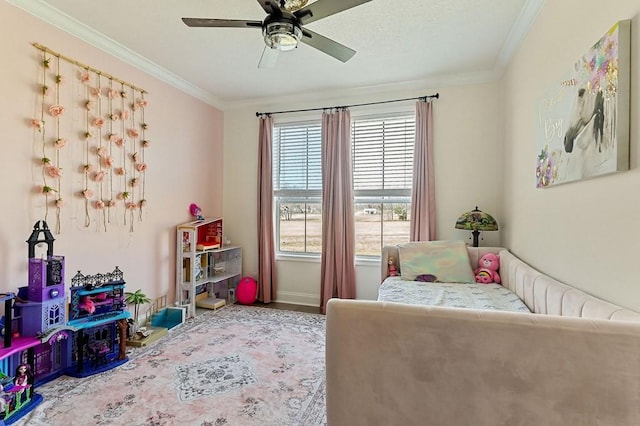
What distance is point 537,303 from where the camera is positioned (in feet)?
6.23

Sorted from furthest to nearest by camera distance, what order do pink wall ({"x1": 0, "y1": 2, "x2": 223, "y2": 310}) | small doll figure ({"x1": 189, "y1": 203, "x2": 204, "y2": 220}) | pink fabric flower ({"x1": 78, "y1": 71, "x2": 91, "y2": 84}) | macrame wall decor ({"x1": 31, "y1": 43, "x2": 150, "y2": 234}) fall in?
small doll figure ({"x1": 189, "y1": 203, "x2": 204, "y2": 220})
pink fabric flower ({"x1": 78, "y1": 71, "x2": 91, "y2": 84})
macrame wall decor ({"x1": 31, "y1": 43, "x2": 150, "y2": 234})
pink wall ({"x1": 0, "y1": 2, "x2": 223, "y2": 310})

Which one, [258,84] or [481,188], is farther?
[258,84]

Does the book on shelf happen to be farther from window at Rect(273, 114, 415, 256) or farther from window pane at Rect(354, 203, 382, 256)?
window pane at Rect(354, 203, 382, 256)

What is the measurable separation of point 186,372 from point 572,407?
2261 mm

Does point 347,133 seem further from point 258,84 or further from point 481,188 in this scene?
point 481,188

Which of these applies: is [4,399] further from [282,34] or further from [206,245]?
[282,34]

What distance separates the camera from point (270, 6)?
1701 mm

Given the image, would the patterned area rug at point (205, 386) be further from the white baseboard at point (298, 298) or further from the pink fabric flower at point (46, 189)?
the pink fabric flower at point (46, 189)

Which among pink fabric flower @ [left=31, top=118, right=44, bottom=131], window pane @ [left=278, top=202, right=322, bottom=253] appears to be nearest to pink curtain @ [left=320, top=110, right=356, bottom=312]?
window pane @ [left=278, top=202, right=322, bottom=253]

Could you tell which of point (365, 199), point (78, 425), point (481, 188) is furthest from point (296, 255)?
point (78, 425)

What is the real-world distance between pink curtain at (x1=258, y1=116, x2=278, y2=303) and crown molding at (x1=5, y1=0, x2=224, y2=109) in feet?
3.20

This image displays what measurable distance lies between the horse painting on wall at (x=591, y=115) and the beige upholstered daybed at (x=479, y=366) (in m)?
0.63

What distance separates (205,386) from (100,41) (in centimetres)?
289

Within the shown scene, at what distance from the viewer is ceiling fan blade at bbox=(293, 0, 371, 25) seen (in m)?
1.68
